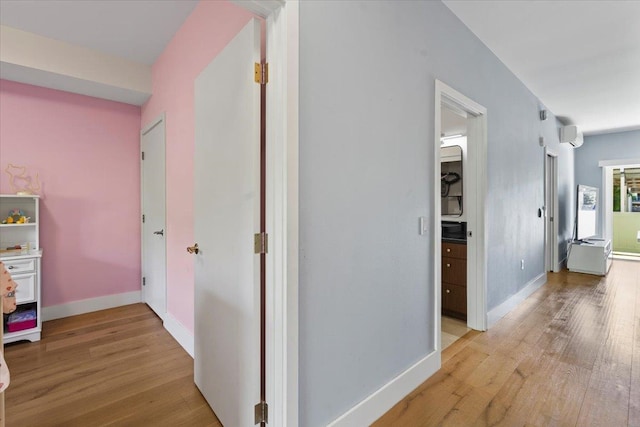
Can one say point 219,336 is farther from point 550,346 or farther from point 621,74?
point 621,74

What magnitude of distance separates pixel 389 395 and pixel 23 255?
10.4 ft

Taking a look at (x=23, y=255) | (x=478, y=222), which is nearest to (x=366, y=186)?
(x=478, y=222)

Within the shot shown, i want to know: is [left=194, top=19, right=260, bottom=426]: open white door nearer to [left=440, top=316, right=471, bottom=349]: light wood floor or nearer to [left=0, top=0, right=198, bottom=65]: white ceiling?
[left=0, top=0, right=198, bottom=65]: white ceiling

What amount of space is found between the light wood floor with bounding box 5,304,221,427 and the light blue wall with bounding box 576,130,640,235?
8.06m

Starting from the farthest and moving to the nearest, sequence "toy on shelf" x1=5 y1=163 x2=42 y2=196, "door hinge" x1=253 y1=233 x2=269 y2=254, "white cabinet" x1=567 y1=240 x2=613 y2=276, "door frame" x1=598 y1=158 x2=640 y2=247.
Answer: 1. "door frame" x1=598 y1=158 x2=640 y2=247
2. "white cabinet" x1=567 y1=240 x2=613 y2=276
3. "toy on shelf" x1=5 y1=163 x2=42 y2=196
4. "door hinge" x1=253 y1=233 x2=269 y2=254

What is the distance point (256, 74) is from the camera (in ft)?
4.31

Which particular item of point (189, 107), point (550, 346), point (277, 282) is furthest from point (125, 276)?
point (550, 346)

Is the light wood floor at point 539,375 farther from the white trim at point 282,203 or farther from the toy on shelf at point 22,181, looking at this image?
the toy on shelf at point 22,181

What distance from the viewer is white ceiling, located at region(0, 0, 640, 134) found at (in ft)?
7.25

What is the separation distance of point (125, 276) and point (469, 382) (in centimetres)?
364

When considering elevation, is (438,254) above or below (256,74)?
below

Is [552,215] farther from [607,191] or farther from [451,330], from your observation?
[451,330]

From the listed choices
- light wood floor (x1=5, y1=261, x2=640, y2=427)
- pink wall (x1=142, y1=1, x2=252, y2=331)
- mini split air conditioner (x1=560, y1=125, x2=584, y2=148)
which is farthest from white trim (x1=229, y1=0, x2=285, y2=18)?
mini split air conditioner (x1=560, y1=125, x2=584, y2=148)

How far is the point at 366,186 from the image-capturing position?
1.63 metres
